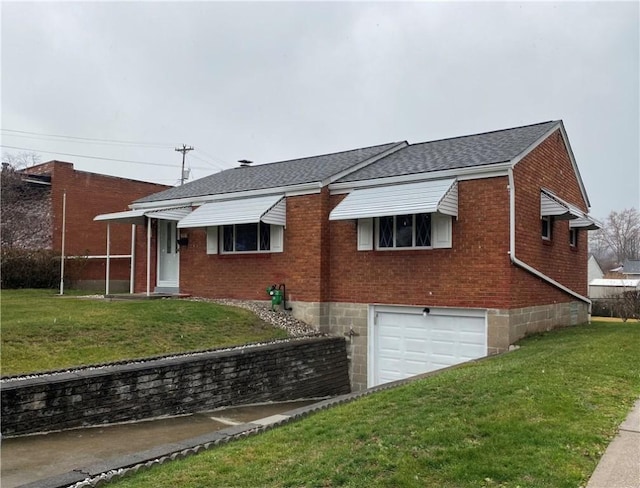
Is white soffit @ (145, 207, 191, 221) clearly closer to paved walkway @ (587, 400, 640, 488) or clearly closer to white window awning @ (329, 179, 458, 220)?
white window awning @ (329, 179, 458, 220)

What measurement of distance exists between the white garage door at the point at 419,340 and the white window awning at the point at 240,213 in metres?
3.71

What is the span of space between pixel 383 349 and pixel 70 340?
7172 mm

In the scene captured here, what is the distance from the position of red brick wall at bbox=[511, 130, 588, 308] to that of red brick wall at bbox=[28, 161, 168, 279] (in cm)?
1927

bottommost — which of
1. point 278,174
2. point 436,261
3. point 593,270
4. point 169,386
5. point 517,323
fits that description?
point 169,386

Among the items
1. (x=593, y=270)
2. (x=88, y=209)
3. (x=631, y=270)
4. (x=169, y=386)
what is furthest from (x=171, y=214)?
(x=631, y=270)

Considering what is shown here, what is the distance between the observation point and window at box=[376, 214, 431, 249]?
1284 cm

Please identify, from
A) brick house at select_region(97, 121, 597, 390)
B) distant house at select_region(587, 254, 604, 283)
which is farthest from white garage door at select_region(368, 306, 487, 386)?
distant house at select_region(587, 254, 604, 283)

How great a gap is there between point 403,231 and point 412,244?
42cm

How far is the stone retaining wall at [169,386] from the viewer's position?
7.41 meters

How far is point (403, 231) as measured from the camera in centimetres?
1321

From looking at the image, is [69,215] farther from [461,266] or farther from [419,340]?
[461,266]

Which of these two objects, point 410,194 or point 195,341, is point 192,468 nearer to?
point 195,341

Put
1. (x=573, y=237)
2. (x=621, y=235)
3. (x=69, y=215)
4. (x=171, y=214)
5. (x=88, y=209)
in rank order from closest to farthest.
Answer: (x=573, y=237)
(x=171, y=214)
(x=69, y=215)
(x=88, y=209)
(x=621, y=235)

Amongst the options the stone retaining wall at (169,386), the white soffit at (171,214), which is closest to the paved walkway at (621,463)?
the stone retaining wall at (169,386)
